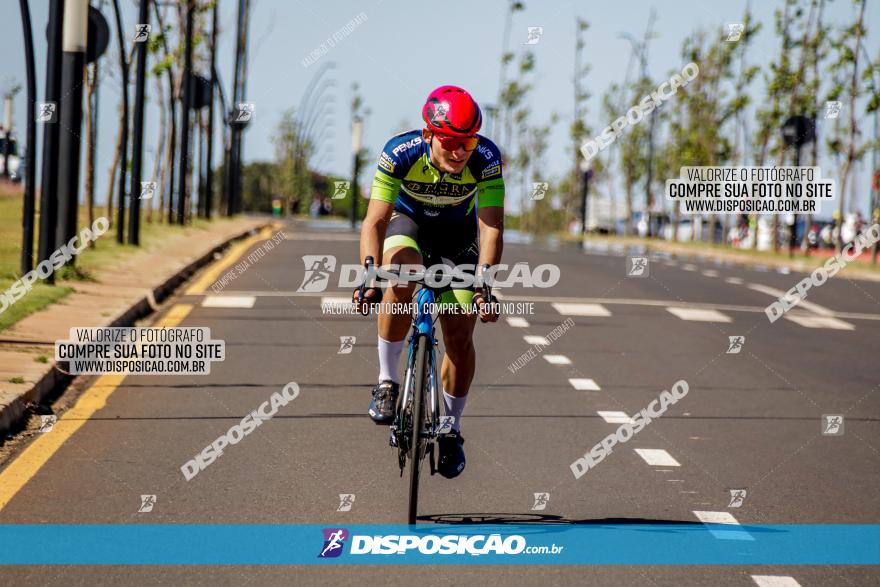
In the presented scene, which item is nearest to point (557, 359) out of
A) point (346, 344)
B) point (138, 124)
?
point (346, 344)

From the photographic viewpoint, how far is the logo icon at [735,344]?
15089 millimetres

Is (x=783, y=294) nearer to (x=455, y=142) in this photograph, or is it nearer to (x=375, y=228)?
(x=375, y=228)

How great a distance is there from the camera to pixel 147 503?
284 inches

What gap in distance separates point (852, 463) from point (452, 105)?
398cm

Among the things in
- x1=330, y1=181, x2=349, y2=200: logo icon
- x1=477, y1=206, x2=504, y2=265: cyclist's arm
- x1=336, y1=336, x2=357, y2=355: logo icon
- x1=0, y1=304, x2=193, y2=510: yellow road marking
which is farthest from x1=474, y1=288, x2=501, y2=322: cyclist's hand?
x1=336, y1=336, x2=357, y2=355: logo icon

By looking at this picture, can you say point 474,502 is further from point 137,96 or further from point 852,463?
point 137,96

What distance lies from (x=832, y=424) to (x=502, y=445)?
2923 mm

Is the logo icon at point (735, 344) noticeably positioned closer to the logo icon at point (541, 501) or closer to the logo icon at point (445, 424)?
the logo icon at point (541, 501)

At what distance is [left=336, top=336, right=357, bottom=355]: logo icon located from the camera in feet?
44.8

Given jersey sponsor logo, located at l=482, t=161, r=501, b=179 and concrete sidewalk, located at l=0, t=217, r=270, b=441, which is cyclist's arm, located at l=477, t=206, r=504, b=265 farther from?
concrete sidewalk, located at l=0, t=217, r=270, b=441

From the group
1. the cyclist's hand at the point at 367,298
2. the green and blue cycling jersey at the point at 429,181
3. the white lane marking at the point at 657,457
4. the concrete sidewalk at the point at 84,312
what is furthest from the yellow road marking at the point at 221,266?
the cyclist's hand at the point at 367,298

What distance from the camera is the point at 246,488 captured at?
25.1ft

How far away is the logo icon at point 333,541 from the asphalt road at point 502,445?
202 mm

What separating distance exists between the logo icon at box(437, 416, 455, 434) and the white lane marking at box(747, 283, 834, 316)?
13811mm
